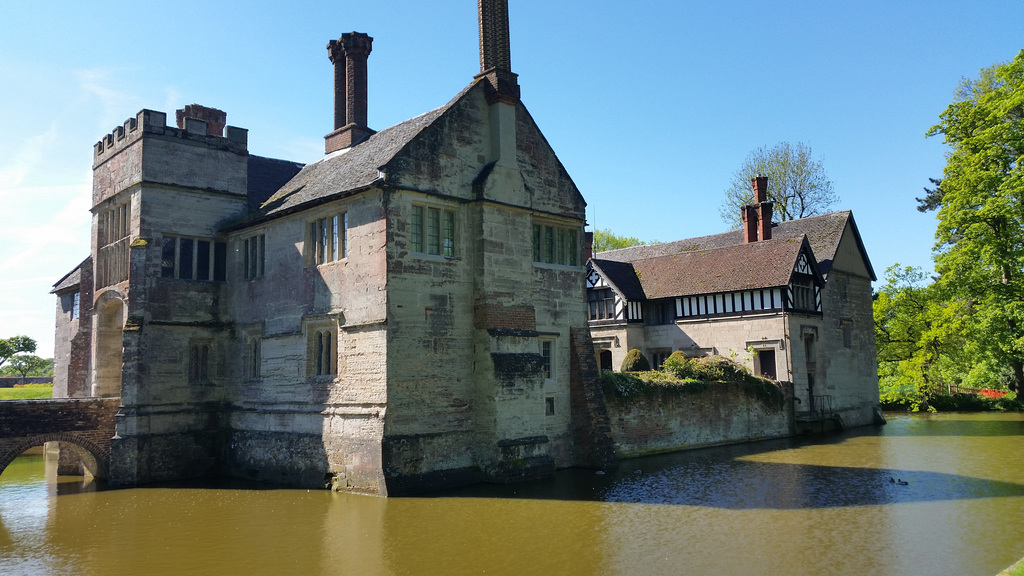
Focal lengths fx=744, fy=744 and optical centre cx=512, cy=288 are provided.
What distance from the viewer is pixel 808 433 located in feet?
96.3

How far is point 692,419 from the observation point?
24766mm

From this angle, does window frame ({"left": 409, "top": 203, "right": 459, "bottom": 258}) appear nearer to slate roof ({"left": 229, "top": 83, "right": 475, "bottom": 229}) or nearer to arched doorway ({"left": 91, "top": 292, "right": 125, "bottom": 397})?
slate roof ({"left": 229, "top": 83, "right": 475, "bottom": 229})

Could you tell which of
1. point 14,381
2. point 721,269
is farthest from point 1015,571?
point 14,381

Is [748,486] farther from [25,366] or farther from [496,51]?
[25,366]

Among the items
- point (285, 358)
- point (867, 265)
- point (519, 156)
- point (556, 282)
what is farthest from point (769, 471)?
point (867, 265)

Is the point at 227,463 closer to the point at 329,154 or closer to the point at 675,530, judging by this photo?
the point at 329,154

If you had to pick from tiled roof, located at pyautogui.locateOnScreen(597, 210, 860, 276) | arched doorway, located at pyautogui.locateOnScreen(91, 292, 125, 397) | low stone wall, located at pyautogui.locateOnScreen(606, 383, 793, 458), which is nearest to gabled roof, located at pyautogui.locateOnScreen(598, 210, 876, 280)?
tiled roof, located at pyautogui.locateOnScreen(597, 210, 860, 276)

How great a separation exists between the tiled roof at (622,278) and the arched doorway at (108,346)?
19.8 m

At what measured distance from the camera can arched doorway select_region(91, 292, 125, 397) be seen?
21.5 meters

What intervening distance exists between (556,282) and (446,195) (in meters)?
4.37

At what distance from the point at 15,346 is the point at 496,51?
54722 millimetres

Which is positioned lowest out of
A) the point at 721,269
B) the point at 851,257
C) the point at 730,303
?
the point at 730,303

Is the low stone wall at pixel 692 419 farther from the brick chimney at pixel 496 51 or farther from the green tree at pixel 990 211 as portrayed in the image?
the brick chimney at pixel 496 51

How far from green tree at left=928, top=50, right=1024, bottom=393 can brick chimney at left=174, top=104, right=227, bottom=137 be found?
25523mm
